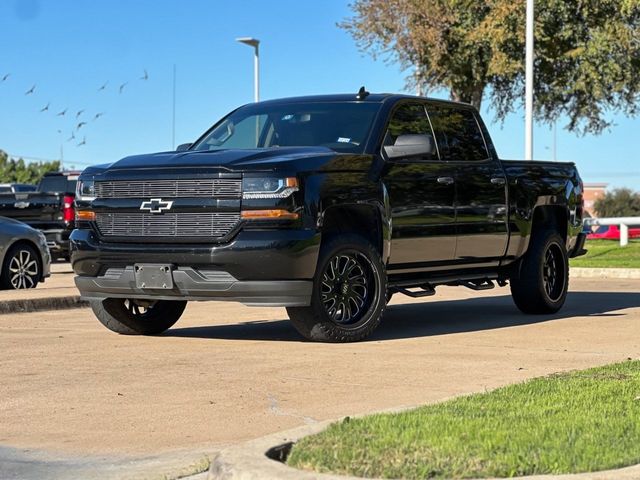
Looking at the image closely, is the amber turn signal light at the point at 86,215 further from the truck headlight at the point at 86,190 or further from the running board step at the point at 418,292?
the running board step at the point at 418,292

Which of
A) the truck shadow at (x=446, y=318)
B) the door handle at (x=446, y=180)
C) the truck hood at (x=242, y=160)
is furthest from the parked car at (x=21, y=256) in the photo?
the door handle at (x=446, y=180)

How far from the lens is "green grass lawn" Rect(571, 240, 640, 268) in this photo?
A: 936 inches

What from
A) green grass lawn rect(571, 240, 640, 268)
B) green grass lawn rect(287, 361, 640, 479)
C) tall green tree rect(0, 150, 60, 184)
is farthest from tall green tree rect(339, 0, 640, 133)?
tall green tree rect(0, 150, 60, 184)

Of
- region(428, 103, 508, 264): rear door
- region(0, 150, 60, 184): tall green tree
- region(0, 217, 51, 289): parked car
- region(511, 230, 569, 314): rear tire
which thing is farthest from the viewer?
region(0, 150, 60, 184): tall green tree

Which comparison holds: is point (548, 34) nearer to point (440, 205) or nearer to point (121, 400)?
point (440, 205)

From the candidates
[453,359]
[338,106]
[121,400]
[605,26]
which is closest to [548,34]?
[605,26]

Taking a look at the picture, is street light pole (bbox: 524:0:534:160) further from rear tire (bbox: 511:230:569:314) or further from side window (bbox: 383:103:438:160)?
side window (bbox: 383:103:438:160)

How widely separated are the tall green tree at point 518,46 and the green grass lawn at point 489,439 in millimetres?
28080

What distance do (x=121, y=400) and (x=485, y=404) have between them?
222cm

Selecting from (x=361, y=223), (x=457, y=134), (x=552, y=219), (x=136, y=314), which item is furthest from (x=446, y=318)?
(x=136, y=314)

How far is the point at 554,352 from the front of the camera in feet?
33.1

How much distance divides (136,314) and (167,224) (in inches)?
63.0

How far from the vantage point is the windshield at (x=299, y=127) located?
36.6ft

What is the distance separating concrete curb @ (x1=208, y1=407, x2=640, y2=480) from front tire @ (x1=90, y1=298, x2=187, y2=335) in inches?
226
